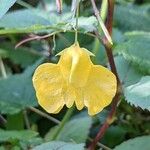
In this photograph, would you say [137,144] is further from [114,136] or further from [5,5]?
[5,5]

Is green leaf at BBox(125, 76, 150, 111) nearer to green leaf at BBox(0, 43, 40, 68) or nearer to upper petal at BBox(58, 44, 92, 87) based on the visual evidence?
upper petal at BBox(58, 44, 92, 87)

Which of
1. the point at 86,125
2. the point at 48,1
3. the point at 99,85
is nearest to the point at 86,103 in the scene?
the point at 99,85

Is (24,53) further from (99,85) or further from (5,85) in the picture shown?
(99,85)

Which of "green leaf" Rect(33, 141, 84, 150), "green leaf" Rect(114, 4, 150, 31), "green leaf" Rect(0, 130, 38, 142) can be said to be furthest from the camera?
"green leaf" Rect(114, 4, 150, 31)

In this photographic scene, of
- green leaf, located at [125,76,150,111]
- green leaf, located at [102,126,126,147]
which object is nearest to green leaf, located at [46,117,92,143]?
green leaf, located at [102,126,126,147]

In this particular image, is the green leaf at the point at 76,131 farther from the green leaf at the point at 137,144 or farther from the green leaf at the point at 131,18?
the green leaf at the point at 131,18
